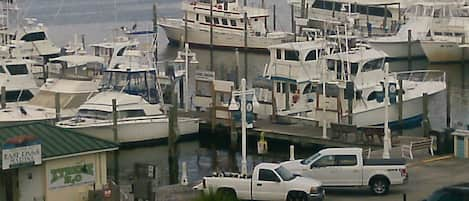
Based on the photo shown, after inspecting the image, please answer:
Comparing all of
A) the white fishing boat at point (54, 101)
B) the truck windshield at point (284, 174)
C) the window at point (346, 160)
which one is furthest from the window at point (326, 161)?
the white fishing boat at point (54, 101)

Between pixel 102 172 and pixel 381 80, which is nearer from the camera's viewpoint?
pixel 102 172

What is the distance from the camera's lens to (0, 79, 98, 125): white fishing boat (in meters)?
46.5

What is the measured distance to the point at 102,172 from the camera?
2928cm

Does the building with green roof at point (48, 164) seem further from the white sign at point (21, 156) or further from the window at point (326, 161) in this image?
the window at point (326, 161)

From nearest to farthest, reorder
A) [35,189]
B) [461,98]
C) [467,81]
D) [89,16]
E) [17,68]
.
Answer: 1. [35,189]
2. [17,68]
3. [461,98]
4. [467,81]
5. [89,16]

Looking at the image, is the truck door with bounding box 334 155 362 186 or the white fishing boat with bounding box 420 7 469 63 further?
the white fishing boat with bounding box 420 7 469 63

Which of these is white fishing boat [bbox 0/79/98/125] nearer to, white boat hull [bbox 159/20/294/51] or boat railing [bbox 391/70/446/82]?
boat railing [bbox 391/70/446/82]

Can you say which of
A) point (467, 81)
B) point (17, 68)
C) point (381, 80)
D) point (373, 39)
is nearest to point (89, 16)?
point (373, 39)

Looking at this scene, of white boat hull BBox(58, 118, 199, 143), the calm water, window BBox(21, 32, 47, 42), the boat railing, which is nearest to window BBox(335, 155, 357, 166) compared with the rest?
the calm water

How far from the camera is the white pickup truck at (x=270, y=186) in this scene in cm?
2884

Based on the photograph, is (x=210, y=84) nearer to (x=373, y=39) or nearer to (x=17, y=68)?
(x=17, y=68)

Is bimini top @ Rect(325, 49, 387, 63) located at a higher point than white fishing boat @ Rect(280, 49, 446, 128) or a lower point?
higher

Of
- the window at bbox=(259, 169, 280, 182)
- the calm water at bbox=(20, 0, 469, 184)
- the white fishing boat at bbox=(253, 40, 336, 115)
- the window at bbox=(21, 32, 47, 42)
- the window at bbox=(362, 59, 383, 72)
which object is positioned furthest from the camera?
the window at bbox=(21, 32, 47, 42)

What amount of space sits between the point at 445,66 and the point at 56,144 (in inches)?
1864
